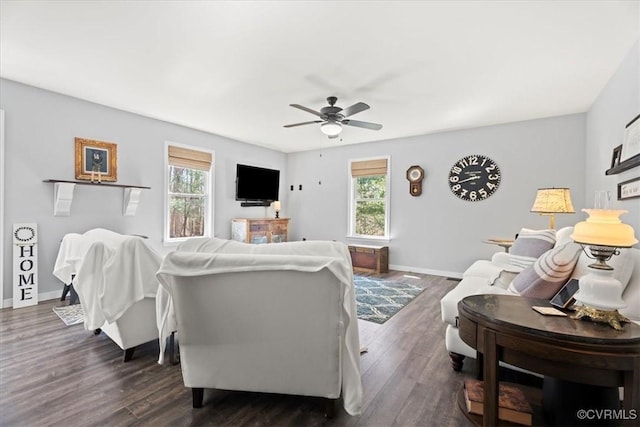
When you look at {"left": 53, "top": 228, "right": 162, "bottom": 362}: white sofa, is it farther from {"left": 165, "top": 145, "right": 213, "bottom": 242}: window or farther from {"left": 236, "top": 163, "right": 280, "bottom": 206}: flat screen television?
{"left": 236, "top": 163, "right": 280, "bottom": 206}: flat screen television

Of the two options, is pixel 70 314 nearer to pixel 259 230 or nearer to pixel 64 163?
pixel 64 163

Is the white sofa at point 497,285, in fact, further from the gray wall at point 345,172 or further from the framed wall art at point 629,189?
the gray wall at point 345,172

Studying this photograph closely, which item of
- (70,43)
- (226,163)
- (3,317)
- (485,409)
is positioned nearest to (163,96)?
(70,43)

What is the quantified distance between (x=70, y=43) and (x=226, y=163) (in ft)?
10.6

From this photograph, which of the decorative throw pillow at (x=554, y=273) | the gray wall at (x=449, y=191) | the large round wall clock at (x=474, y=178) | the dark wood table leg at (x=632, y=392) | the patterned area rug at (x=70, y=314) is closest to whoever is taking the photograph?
the dark wood table leg at (x=632, y=392)

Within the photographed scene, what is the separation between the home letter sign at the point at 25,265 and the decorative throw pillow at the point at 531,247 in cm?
512

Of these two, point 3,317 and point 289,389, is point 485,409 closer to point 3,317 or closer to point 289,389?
point 289,389

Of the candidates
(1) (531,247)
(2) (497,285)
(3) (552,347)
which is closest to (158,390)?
(3) (552,347)

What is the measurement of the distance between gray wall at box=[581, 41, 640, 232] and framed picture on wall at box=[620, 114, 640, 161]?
11cm

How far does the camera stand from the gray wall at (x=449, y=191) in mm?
4164

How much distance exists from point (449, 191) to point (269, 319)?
436cm

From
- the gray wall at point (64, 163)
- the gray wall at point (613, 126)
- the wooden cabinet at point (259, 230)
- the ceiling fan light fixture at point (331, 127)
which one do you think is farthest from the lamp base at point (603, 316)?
the gray wall at point (64, 163)

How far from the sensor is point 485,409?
1377 millimetres

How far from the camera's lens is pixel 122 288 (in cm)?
205
